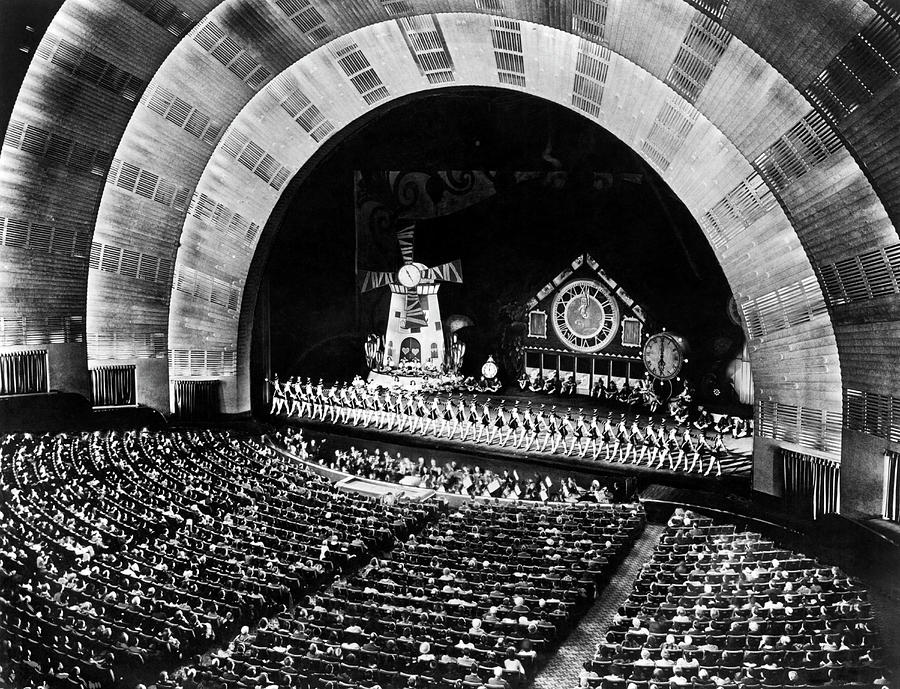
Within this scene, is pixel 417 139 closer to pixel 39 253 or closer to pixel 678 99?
pixel 678 99

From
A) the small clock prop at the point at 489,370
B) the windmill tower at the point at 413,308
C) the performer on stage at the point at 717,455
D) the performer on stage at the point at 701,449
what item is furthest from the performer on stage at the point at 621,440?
the windmill tower at the point at 413,308

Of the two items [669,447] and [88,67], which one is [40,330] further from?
[669,447]

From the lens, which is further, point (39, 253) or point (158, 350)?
point (158, 350)

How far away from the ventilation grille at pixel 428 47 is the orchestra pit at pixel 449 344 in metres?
0.11

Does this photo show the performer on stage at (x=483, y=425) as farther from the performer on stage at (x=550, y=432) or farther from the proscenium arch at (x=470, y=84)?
the proscenium arch at (x=470, y=84)

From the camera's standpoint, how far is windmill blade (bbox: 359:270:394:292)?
90.2 ft

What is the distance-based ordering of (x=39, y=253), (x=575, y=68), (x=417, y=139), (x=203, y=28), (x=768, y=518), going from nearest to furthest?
(x=768, y=518)
(x=575, y=68)
(x=203, y=28)
(x=39, y=253)
(x=417, y=139)

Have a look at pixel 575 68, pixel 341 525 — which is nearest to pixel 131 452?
pixel 341 525

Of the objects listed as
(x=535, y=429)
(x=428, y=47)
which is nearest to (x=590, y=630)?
(x=535, y=429)

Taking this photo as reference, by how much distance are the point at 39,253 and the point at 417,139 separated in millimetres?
11095

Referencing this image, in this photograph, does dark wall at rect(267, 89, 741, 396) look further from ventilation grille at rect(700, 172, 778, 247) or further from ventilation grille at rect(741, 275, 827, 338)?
ventilation grille at rect(741, 275, 827, 338)

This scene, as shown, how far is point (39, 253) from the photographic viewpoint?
22.1 meters

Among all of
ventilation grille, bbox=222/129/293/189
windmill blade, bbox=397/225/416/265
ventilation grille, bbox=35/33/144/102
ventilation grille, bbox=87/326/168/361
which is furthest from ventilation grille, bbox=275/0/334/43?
ventilation grille, bbox=87/326/168/361

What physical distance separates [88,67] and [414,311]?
1209 centimetres
